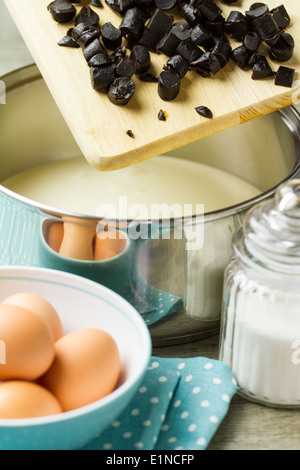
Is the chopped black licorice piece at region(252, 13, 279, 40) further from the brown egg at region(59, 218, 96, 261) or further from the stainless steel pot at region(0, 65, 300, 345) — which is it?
the brown egg at region(59, 218, 96, 261)

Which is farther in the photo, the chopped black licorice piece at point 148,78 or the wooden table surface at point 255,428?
the chopped black licorice piece at point 148,78

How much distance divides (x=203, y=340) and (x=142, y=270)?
18cm

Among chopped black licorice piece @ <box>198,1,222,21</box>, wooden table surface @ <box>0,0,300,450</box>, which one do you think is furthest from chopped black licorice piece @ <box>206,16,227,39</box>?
wooden table surface @ <box>0,0,300,450</box>

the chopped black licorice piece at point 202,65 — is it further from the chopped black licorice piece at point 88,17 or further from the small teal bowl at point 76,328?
the small teal bowl at point 76,328

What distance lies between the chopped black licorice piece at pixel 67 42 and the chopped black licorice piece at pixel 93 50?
0.04 meters

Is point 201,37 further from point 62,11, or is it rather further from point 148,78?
point 62,11

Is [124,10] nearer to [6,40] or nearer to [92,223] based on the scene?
[92,223]

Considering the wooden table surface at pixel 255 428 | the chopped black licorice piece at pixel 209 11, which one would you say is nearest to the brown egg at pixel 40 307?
the wooden table surface at pixel 255 428

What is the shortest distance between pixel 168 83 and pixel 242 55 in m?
0.14

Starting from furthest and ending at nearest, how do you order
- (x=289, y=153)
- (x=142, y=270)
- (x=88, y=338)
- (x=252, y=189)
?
(x=252, y=189) < (x=289, y=153) < (x=142, y=270) < (x=88, y=338)

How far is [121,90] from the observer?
3.08ft

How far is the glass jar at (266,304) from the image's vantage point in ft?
2.51

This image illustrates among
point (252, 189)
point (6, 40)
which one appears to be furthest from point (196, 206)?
point (6, 40)

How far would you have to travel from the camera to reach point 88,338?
750mm
